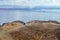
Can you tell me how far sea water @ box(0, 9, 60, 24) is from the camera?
2.23 meters

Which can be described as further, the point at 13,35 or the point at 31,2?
the point at 31,2

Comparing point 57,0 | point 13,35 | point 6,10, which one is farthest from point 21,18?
point 13,35

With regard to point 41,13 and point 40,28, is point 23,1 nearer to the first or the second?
point 41,13

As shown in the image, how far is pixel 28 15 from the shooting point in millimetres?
2264

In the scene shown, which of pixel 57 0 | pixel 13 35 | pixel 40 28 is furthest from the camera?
pixel 57 0

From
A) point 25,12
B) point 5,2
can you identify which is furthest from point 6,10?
point 25,12

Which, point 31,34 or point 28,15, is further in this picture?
point 28,15

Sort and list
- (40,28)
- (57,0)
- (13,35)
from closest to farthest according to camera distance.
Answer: (13,35), (40,28), (57,0)

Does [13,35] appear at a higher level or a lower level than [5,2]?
lower

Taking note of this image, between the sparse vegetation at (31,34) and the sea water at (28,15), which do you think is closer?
the sparse vegetation at (31,34)

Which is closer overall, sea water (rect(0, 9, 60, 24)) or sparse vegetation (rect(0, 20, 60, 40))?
sparse vegetation (rect(0, 20, 60, 40))

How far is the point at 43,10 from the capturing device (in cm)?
225

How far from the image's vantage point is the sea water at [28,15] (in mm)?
2234

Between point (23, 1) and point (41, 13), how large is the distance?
32 cm
